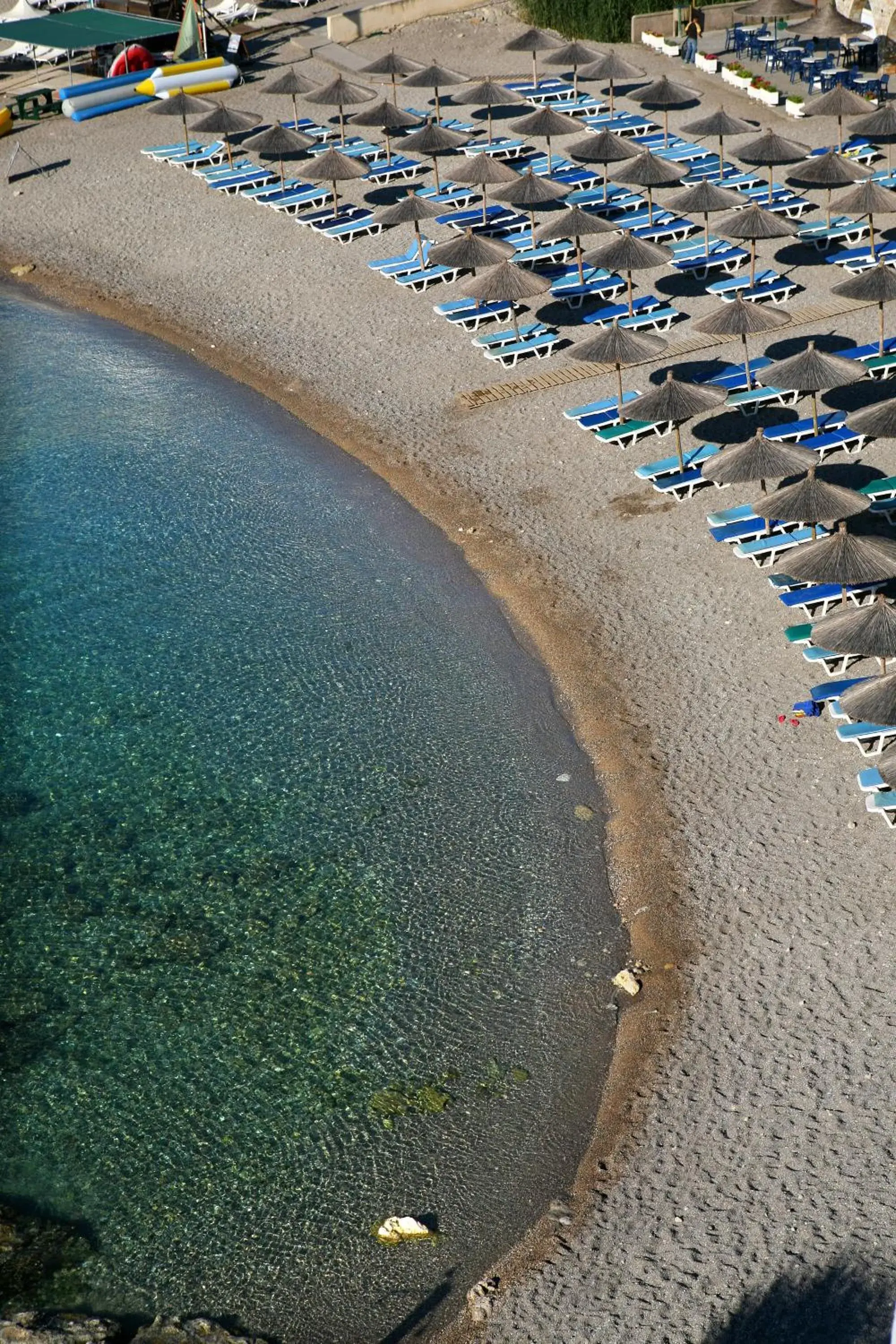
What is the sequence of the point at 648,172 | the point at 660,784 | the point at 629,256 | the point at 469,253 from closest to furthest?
the point at 660,784, the point at 629,256, the point at 469,253, the point at 648,172

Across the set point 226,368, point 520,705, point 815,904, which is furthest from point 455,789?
point 226,368

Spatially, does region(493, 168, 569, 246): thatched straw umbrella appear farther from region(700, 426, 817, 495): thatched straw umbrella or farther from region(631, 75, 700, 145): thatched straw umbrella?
region(700, 426, 817, 495): thatched straw umbrella

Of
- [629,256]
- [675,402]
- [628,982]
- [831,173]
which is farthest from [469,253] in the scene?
[628,982]

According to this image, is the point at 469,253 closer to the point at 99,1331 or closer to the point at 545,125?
the point at 545,125

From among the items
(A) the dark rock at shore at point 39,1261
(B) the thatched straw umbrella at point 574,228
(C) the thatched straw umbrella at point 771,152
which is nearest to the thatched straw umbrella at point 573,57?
(C) the thatched straw umbrella at point 771,152

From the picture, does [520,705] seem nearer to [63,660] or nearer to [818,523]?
[818,523]

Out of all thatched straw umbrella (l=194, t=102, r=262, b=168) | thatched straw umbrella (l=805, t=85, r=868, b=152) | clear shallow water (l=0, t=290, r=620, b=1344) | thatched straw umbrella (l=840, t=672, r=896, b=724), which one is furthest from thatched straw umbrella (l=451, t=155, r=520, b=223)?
thatched straw umbrella (l=840, t=672, r=896, b=724)
